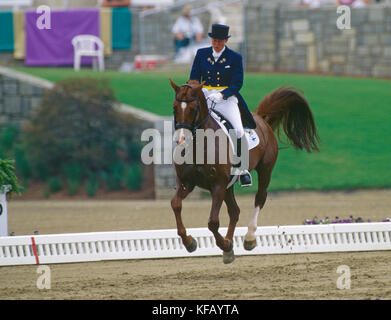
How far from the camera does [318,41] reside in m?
21.5

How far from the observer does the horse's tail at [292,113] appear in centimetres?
853

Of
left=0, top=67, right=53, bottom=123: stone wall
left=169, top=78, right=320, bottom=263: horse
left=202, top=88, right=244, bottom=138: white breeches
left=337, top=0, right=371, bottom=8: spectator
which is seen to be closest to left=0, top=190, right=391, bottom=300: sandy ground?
left=169, top=78, right=320, bottom=263: horse

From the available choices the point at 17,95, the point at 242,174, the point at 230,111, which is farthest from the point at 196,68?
the point at 17,95

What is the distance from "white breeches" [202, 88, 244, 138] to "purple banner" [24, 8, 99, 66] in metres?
14.3

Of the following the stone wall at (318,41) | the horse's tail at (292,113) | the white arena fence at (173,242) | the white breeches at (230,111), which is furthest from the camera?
the stone wall at (318,41)

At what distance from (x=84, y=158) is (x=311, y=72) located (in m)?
9.16

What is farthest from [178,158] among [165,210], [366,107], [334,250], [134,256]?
[366,107]

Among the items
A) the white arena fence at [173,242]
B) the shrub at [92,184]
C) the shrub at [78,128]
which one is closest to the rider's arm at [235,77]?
the white arena fence at [173,242]

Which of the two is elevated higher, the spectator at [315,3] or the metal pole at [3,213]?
the spectator at [315,3]

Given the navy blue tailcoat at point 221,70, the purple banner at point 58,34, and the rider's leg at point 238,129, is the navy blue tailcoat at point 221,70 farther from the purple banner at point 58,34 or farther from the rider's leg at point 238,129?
the purple banner at point 58,34

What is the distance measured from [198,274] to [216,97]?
8.42 ft

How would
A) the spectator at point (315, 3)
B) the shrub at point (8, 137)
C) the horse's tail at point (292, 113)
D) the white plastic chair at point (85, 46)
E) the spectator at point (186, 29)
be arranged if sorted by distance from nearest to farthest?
the horse's tail at point (292, 113) → the shrub at point (8, 137) → the spectator at point (186, 29) → the white plastic chair at point (85, 46) → the spectator at point (315, 3)

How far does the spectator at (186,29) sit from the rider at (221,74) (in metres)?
14.0

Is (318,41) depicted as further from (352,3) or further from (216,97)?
(216,97)
